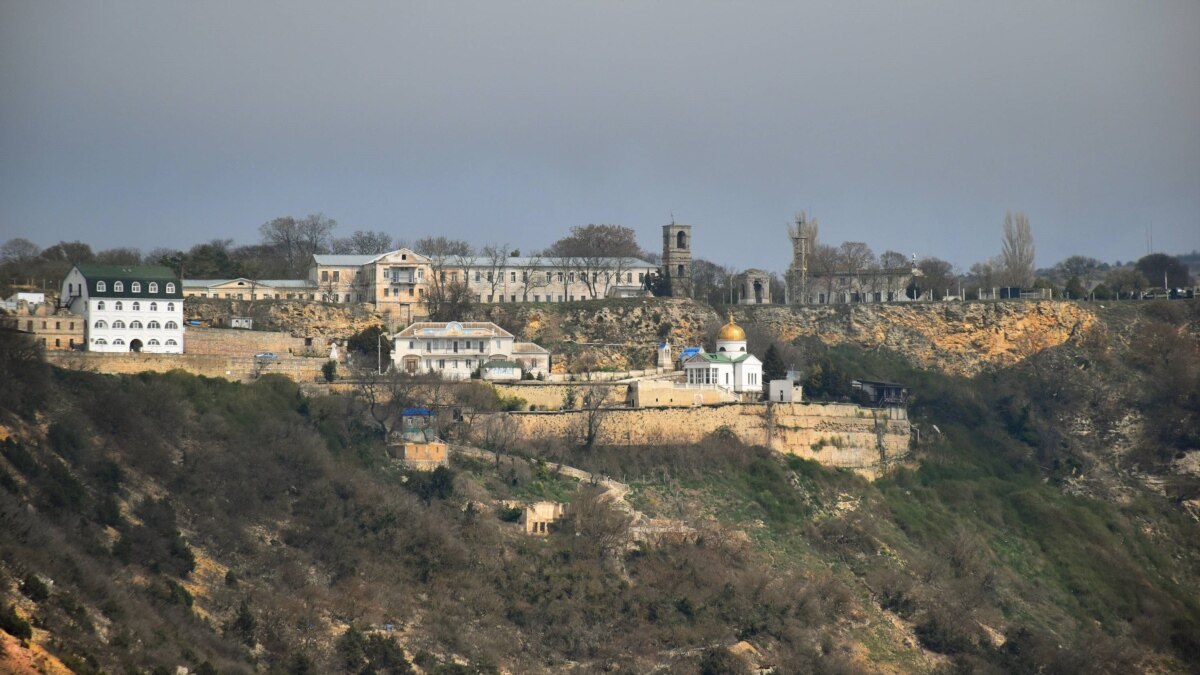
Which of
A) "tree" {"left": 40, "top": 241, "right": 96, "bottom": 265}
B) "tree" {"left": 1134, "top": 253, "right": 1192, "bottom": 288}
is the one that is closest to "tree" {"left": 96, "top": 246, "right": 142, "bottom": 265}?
"tree" {"left": 40, "top": 241, "right": 96, "bottom": 265}

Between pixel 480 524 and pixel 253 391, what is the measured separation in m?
9.74

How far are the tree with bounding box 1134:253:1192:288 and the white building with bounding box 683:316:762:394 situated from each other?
3651 cm

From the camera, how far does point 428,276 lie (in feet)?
306

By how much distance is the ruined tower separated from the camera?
103m

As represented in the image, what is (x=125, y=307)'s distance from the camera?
7894 centimetres

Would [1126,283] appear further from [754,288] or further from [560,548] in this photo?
[560,548]

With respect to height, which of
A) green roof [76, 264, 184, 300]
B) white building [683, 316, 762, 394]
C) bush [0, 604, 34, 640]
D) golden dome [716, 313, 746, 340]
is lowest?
bush [0, 604, 34, 640]

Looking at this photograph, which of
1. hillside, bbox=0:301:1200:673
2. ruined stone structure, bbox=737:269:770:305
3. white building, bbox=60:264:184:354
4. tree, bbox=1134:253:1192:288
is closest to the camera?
hillside, bbox=0:301:1200:673

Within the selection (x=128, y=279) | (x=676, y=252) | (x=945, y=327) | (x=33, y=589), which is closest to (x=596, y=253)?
(x=676, y=252)

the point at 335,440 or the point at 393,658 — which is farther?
the point at 335,440

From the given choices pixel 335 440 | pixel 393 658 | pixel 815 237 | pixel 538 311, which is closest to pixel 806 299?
pixel 815 237

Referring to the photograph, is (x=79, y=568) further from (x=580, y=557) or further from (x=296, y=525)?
(x=580, y=557)

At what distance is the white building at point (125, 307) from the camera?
78188 millimetres

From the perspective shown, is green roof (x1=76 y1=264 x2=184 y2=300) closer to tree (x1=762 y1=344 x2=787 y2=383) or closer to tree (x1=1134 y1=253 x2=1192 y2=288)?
tree (x1=762 y1=344 x2=787 y2=383)
